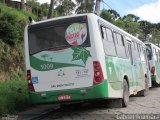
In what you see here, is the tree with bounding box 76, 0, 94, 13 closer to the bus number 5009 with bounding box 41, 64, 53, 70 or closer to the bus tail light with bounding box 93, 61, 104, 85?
the bus number 5009 with bounding box 41, 64, 53, 70

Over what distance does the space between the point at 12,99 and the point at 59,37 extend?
3.07 meters

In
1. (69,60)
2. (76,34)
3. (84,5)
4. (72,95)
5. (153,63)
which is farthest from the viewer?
(84,5)

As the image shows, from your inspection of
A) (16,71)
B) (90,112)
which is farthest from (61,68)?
(16,71)

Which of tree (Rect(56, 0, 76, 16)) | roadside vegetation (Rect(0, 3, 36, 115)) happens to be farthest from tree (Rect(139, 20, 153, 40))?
roadside vegetation (Rect(0, 3, 36, 115))

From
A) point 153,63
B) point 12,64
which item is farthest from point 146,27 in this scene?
point 12,64

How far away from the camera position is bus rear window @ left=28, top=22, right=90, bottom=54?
12.3 m

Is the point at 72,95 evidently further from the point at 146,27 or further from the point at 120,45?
the point at 146,27

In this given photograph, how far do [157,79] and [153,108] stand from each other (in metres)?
13.5

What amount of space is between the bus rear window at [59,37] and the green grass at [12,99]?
194 centimetres

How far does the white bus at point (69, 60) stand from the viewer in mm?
12031

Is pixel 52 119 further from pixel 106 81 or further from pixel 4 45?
pixel 4 45

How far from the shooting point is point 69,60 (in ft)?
40.2

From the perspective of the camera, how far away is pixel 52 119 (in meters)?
12.1

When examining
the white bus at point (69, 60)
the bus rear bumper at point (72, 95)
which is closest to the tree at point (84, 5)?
the white bus at point (69, 60)
